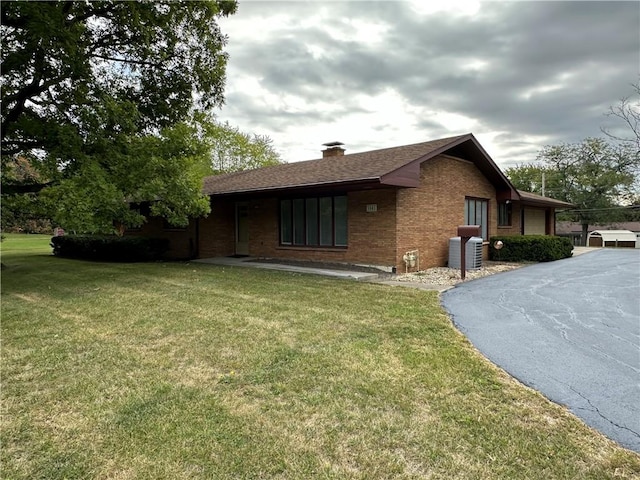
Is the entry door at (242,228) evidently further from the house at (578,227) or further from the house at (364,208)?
the house at (578,227)

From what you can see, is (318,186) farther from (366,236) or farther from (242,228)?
(242,228)


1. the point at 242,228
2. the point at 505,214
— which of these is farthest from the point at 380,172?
the point at 505,214

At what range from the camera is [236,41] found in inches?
461

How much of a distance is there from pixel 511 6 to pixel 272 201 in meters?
8.67

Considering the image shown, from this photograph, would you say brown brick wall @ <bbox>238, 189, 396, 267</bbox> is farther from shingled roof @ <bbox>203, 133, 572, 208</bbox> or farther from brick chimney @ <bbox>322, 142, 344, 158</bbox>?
brick chimney @ <bbox>322, 142, 344, 158</bbox>

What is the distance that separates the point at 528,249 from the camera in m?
14.2

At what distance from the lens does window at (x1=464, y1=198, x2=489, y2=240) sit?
14.3 metres

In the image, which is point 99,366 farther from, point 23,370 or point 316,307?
point 316,307

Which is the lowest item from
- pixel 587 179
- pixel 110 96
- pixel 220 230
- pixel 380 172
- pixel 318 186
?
pixel 220 230

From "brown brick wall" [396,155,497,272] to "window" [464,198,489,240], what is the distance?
0.29m

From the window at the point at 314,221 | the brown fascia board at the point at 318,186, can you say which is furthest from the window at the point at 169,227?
the window at the point at 314,221

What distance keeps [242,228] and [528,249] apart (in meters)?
10.6

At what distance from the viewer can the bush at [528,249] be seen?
557 inches

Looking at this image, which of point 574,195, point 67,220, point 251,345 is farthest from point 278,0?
point 574,195
